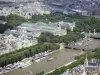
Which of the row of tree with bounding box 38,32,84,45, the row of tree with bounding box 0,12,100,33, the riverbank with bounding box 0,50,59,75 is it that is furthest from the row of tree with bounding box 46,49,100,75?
the row of tree with bounding box 0,12,100,33

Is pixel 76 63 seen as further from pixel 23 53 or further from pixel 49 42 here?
pixel 49 42

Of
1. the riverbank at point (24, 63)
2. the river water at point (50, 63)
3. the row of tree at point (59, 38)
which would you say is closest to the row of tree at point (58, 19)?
the row of tree at point (59, 38)

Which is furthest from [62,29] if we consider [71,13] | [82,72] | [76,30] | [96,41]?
[82,72]

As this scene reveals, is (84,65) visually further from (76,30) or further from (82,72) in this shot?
(76,30)

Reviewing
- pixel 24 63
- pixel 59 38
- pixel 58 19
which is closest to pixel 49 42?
pixel 59 38

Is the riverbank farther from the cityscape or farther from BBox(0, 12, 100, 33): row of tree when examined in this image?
BBox(0, 12, 100, 33): row of tree

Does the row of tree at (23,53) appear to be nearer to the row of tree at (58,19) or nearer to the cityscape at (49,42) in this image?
the cityscape at (49,42)

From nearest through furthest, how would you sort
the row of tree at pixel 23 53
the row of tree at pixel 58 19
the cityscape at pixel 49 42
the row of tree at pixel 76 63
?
the row of tree at pixel 76 63, the cityscape at pixel 49 42, the row of tree at pixel 23 53, the row of tree at pixel 58 19
